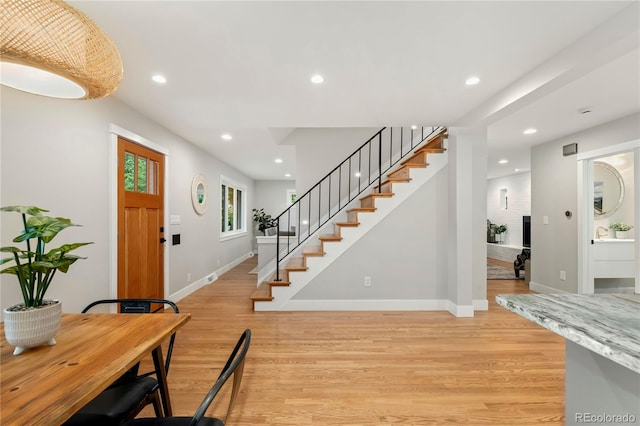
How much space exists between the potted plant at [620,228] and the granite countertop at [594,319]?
190 inches

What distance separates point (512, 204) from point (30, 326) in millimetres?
9353

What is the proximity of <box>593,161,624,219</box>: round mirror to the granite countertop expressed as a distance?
4.92 meters

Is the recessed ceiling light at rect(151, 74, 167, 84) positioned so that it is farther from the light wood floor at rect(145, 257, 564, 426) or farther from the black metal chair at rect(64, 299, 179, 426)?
the light wood floor at rect(145, 257, 564, 426)

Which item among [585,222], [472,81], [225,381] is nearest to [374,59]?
[472,81]

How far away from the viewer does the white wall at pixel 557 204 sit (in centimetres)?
384

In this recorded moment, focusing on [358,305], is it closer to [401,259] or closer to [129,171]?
[401,259]

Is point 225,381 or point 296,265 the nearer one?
point 225,381

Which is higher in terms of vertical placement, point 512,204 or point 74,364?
point 512,204

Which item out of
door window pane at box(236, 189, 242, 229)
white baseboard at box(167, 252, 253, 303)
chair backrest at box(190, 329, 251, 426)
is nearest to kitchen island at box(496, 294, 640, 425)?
chair backrest at box(190, 329, 251, 426)

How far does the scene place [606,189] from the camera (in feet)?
15.3

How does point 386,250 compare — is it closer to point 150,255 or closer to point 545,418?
point 545,418

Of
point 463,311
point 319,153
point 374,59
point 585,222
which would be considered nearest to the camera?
point 374,59

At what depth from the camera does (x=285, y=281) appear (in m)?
3.69

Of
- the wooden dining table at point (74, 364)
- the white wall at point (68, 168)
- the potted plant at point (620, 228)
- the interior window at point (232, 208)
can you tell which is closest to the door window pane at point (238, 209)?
the interior window at point (232, 208)
